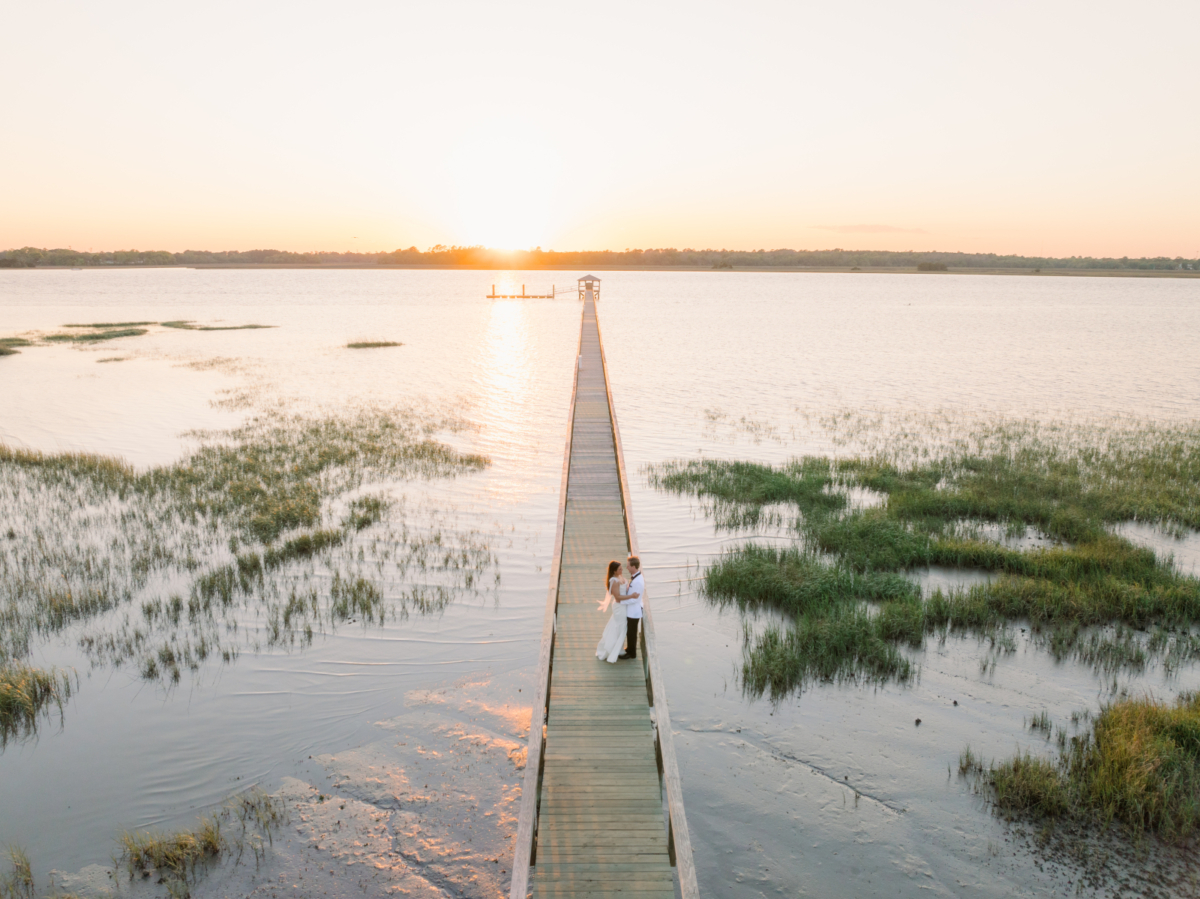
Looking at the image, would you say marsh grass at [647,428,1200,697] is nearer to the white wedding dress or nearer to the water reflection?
the white wedding dress

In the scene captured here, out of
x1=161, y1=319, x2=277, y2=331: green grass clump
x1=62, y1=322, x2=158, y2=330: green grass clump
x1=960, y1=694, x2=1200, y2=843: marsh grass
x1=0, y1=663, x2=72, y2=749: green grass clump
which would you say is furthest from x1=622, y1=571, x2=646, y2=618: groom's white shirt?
x1=62, y1=322, x2=158, y2=330: green grass clump

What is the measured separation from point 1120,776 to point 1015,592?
17.1 ft

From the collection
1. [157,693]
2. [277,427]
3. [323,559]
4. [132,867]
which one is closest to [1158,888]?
[132,867]

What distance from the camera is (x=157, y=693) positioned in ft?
36.4

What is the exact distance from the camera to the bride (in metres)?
9.99

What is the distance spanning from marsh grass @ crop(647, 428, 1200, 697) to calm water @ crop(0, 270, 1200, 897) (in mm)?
679

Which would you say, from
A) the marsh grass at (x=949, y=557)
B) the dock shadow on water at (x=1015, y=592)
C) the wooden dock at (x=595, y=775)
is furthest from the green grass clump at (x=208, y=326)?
the wooden dock at (x=595, y=775)

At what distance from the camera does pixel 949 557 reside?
15453mm

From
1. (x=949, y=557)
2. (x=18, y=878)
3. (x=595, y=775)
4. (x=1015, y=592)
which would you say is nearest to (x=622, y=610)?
(x=595, y=775)

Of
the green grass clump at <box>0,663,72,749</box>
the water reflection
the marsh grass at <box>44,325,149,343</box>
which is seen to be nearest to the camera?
the green grass clump at <box>0,663,72,749</box>

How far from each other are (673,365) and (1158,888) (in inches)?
1628

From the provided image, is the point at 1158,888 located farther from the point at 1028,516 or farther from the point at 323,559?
the point at 323,559

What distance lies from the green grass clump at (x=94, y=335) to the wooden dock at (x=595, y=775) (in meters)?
60.0

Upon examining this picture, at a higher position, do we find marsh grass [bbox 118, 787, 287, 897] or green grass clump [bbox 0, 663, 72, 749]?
green grass clump [bbox 0, 663, 72, 749]
